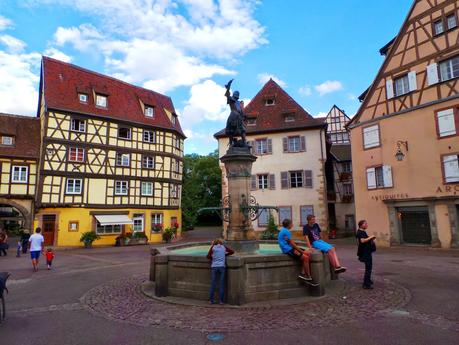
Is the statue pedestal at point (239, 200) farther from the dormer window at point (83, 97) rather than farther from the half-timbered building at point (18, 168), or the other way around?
the dormer window at point (83, 97)

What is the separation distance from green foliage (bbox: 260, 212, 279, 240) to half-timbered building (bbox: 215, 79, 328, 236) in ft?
3.95

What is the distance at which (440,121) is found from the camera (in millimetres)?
18188

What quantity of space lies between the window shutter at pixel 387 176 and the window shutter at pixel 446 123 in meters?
3.43

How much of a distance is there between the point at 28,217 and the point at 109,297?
20.0m

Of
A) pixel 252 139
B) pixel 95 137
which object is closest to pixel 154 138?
pixel 95 137

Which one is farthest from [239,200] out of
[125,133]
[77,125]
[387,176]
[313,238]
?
[125,133]

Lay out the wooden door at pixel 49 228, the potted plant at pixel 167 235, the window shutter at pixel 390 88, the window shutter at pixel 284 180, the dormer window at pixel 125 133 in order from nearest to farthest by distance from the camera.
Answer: the window shutter at pixel 390 88, the wooden door at pixel 49 228, the window shutter at pixel 284 180, the dormer window at pixel 125 133, the potted plant at pixel 167 235

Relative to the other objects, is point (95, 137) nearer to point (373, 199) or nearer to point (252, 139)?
point (252, 139)

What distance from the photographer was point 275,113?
1176 inches

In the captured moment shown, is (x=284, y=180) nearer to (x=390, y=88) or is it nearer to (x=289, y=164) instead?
(x=289, y=164)

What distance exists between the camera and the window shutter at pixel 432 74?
1852 cm

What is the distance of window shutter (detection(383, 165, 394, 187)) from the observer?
2048 cm

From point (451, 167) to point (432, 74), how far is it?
530 centimetres

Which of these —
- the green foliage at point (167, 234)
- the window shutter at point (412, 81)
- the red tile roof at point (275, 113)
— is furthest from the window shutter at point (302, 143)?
the green foliage at point (167, 234)
